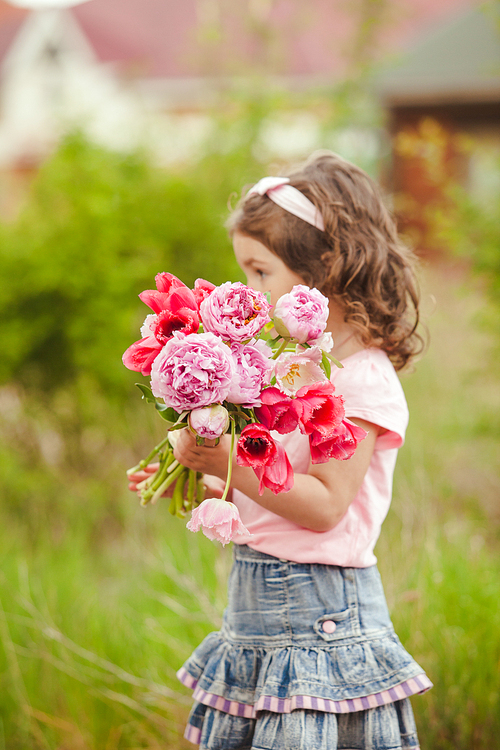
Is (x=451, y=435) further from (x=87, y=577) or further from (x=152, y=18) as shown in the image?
(x=152, y=18)

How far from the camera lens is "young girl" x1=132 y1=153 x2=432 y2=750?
1446mm

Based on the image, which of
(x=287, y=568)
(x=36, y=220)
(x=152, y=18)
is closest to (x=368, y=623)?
(x=287, y=568)

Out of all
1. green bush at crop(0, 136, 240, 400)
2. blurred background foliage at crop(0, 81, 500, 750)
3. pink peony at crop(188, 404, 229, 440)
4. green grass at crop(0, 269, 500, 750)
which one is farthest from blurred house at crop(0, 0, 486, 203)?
pink peony at crop(188, 404, 229, 440)

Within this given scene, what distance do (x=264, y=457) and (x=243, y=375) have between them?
0.45ft

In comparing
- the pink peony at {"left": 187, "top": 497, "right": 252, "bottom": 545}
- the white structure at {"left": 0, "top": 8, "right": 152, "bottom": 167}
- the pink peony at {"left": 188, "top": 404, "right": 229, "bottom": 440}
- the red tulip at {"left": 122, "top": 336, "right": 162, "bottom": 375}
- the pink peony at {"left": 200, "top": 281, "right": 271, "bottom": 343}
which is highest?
the white structure at {"left": 0, "top": 8, "right": 152, "bottom": 167}

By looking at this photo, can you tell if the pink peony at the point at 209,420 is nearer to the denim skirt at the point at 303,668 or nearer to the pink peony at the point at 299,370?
the pink peony at the point at 299,370

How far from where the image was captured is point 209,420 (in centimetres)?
113

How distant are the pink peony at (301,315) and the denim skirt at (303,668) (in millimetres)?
601

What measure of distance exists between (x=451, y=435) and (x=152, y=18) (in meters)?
18.1

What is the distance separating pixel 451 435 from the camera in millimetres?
4121

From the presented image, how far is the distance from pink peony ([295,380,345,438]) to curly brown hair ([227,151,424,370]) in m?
0.43

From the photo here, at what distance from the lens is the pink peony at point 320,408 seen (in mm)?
1171

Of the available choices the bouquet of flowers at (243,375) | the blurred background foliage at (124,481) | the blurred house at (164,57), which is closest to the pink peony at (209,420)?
the bouquet of flowers at (243,375)

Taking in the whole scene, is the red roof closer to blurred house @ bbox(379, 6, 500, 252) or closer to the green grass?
blurred house @ bbox(379, 6, 500, 252)
